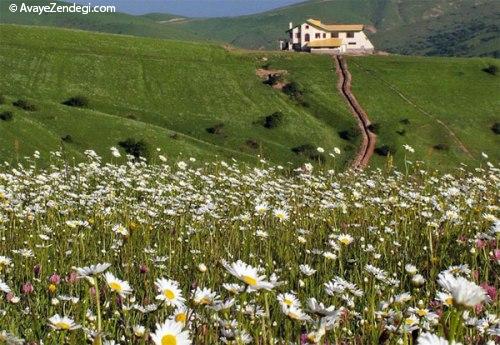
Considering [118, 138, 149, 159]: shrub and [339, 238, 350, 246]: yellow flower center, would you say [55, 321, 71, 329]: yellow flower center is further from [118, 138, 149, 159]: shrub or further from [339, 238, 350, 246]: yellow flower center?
[118, 138, 149, 159]: shrub

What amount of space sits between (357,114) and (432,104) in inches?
539

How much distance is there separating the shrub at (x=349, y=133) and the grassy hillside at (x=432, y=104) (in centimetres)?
325

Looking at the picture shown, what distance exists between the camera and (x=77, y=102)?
71438mm

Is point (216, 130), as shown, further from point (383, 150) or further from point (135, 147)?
point (383, 150)

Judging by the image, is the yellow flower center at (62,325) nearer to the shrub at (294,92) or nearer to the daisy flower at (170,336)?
the daisy flower at (170,336)

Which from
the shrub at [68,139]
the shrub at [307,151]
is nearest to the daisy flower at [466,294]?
the shrub at [68,139]

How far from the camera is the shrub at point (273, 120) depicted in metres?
76.9

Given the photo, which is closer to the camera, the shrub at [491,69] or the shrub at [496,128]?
the shrub at [496,128]

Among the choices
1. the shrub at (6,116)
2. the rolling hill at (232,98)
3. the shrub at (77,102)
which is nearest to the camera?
the shrub at (6,116)

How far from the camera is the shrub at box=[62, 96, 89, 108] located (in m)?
71.3

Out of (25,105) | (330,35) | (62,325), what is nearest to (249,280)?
(62,325)

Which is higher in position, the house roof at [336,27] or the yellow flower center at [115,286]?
the house roof at [336,27]

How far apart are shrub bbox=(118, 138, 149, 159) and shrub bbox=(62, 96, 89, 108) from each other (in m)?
16.8

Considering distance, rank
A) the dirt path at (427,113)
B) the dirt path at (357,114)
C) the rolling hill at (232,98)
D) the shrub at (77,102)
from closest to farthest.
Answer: the rolling hill at (232,98) → the shrub at (77,102) → the dirt path at (357,114) → the dirt path at (427,113)
